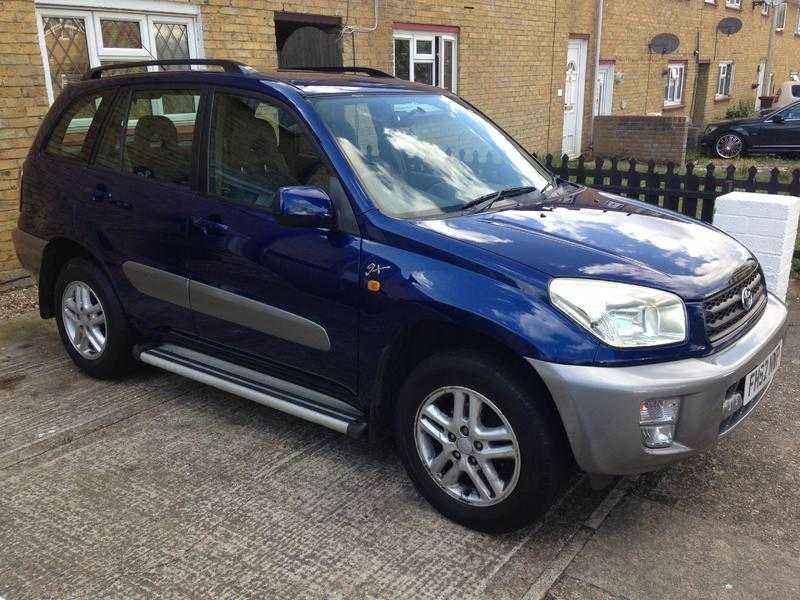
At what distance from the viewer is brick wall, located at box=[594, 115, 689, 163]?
49.0 feet

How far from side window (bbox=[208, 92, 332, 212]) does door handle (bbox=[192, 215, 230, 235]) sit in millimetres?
135

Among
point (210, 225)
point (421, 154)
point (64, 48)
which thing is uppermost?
point (64, 48)

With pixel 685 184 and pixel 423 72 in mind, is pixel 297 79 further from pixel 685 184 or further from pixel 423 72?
pixel 423 72

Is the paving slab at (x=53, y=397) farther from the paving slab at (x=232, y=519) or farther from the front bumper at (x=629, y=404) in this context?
the front bumper at (x=629, y=404)

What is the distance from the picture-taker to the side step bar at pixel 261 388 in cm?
334

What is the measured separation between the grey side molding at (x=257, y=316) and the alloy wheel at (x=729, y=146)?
15840 millimetres

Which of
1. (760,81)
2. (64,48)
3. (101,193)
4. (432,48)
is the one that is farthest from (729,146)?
(101,193)

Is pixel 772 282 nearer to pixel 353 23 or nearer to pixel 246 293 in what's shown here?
pixel 246 293

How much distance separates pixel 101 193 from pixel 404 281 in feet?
7.18

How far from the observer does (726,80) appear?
988 inches

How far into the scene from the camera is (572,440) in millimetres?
2734

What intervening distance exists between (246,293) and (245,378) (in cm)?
47

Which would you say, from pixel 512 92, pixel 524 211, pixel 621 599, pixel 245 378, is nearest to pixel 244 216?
pixel 245 378

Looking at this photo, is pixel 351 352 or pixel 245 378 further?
pixel 245 378
